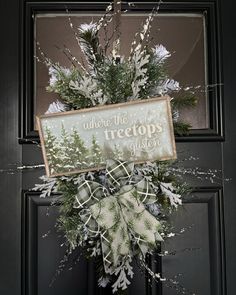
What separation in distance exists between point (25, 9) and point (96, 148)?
1.50ft

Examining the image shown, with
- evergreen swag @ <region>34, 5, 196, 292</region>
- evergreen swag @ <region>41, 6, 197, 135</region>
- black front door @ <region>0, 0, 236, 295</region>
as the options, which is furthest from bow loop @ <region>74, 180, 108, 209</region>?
black front door @ <region>0, 0, 236, 295</region>

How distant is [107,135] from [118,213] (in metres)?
0.13

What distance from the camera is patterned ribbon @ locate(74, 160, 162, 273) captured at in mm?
823

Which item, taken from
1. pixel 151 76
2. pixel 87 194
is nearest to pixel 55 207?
pixel 87 194

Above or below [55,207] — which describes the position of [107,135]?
above

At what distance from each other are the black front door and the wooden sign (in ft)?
0.79

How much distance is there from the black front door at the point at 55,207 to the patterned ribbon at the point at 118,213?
0.24 meters

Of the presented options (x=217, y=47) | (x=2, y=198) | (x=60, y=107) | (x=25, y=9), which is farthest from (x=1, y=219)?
(x=217, y=47)

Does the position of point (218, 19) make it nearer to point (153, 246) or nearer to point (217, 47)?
point (217, 47)

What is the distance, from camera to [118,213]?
83 cm

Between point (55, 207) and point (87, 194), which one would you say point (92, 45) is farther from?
point (55, 207)

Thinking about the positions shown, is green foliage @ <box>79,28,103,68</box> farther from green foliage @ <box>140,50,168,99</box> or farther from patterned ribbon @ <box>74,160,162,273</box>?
patterned ribbon @ <box>74,160,162,273</box>

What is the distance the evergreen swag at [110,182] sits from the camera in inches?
32.7

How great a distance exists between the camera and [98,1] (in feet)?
3.74
